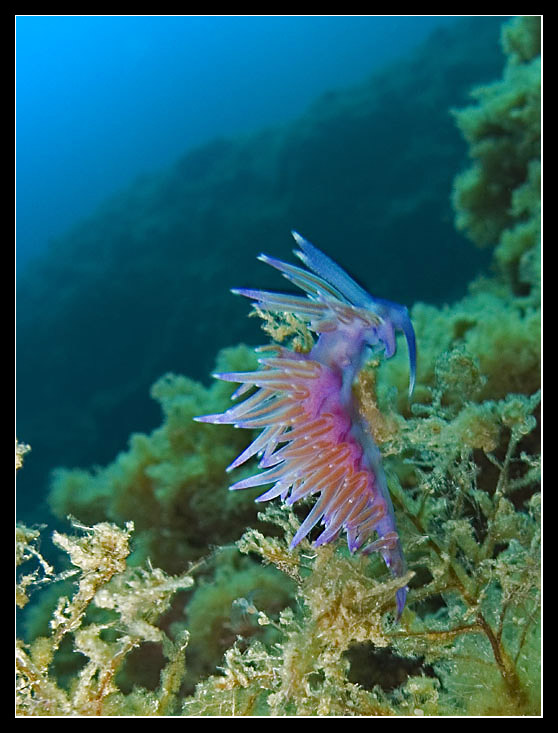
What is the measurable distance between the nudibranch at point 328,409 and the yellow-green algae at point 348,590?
0.34 ft

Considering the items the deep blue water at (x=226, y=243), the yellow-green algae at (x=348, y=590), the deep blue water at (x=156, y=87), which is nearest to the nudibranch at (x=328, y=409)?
the yellow-green algae at (x=348, y=590)

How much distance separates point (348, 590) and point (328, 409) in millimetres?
438

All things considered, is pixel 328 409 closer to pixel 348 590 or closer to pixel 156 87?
pixel 348 590

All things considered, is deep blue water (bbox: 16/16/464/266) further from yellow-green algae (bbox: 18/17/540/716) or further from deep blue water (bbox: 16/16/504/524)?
yellow-green algae (bbox: 18/17/540/716)

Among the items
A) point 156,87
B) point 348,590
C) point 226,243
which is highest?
point 156,87

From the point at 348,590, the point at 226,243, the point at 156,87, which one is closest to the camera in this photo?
the point at 348,590

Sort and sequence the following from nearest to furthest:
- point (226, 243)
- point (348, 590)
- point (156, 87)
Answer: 1. point (348, 590)
2. point (226, 243)
3. point (156, 87)

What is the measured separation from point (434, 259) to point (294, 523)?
961 cm

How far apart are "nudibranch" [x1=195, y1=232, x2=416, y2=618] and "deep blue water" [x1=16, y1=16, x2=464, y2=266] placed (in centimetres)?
2802

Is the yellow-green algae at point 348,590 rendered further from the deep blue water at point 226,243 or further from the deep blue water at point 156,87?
the deep blue water at point 156,87

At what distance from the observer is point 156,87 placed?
38.8 meters

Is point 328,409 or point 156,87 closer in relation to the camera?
point 328,409

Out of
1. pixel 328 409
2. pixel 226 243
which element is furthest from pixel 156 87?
pixel 328 409
